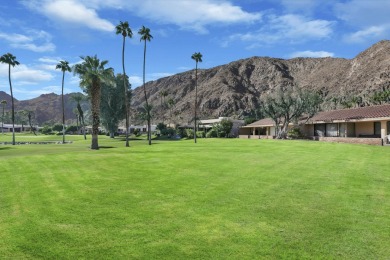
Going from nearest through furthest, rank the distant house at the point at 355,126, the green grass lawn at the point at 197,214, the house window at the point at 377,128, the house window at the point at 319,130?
the green grass lawn at the point at 197,214, the distant house at the point at 355,126, the house window at the point at 377,128, the house window at the point at 319,130

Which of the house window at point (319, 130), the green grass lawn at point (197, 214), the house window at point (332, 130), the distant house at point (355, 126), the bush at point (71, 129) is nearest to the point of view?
the green grass lawn at point (197, 214)

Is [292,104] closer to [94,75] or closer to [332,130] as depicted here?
[332,130]

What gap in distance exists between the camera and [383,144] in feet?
124

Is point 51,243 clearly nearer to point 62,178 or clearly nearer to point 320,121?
point 62,178

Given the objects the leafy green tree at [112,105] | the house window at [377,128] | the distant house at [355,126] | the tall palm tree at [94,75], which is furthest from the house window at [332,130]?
the leafy green tree at [112,105]

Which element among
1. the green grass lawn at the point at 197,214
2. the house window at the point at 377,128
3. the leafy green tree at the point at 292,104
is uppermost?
the leafy green tree at the point at 292,104

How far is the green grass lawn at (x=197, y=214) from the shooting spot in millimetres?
8570

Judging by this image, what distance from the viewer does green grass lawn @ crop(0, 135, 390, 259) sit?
28.1 feet

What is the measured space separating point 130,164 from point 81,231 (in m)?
12.4

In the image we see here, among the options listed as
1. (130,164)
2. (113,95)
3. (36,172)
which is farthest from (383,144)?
(113,95)

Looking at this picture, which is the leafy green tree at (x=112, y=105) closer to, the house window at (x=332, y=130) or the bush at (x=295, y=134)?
the bush at (x=295, y=134)

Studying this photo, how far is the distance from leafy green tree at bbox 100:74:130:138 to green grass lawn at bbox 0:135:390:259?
69573 mm

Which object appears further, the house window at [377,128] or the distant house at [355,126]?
the house window at [377,128]

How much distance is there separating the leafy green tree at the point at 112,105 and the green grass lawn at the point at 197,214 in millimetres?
69573
